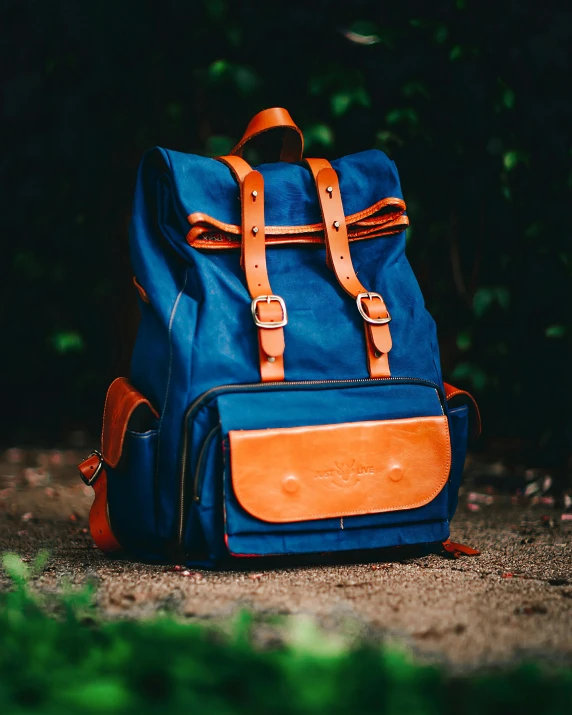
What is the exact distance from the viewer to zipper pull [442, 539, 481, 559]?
1.44 m

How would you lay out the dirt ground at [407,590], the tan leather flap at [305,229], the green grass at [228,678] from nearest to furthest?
the green grass at [228,678], the dirt ground at [407,590], the tan leather flap at [305,229]

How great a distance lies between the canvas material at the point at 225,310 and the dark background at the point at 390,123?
0.73 metres

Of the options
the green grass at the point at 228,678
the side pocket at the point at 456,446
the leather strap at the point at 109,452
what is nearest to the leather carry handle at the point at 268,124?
the leather strap at the point at 109,452

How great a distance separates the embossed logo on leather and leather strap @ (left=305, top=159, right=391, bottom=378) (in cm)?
16

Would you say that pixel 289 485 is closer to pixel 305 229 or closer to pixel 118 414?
pixel 118 414

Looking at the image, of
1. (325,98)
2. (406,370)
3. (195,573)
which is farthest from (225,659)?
(325,98)

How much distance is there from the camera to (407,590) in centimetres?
119

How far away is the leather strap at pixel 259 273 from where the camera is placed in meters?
1.31

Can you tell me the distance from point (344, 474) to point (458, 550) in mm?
302

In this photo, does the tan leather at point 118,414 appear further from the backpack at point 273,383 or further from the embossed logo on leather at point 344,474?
the embossed logo on leather at point 344,474

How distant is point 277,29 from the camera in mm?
2215

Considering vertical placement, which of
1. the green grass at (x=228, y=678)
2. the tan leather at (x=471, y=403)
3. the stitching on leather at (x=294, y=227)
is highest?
the stitching on leather at (x=294, y=227)

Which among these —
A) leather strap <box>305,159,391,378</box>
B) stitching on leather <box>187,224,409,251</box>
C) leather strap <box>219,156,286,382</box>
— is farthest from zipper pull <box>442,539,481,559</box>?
stitching on leather <box>187,224,409,251</box>

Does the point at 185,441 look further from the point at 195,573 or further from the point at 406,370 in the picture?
the point at 406,370
